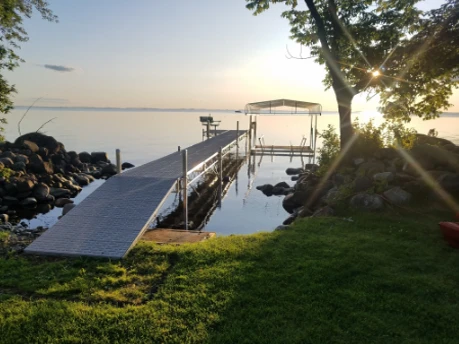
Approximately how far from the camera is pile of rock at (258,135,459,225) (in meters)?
8.75

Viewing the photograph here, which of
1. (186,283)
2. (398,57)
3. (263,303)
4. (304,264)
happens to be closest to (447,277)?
(304,264)

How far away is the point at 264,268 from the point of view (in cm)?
551

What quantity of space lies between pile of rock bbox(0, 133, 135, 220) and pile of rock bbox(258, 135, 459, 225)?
29.8 feet

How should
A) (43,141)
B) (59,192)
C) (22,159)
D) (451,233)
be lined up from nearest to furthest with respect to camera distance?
(451,233) < (59,192) < (22,159) < (43,141)

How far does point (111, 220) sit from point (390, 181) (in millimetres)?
7463

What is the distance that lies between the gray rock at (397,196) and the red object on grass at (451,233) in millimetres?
2202

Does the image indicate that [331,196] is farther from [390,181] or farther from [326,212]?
[390,181]

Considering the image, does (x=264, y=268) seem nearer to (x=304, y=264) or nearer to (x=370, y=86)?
(x=304, y=264)


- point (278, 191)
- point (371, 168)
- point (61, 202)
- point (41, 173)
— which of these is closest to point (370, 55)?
point (371, 168)

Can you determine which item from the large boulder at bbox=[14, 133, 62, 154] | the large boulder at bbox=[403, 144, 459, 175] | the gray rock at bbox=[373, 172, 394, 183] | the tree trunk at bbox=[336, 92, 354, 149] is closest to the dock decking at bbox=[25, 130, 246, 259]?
the gray rock at bbox=[373, 172, 394, 183]

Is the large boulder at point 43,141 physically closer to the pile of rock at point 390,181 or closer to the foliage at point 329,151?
the foliage at point 329,151

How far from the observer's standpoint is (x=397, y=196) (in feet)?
28.6

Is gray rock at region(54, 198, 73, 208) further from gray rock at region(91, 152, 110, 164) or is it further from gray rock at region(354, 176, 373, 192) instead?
gray rock at region(354, 176, 373, 192)

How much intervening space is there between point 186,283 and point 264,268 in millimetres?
1309
